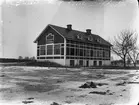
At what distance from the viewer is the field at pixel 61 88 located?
259 cm

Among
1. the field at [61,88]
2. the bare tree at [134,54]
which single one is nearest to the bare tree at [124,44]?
the bare tree at [134,54]

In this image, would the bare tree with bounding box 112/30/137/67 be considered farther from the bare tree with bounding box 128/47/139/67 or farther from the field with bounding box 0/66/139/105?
the field with bounding box 0/66/139/105

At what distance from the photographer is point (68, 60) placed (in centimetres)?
489

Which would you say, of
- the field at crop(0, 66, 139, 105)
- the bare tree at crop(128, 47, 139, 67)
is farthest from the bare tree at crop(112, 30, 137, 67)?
the field at crop(0, 66, 139, 105)

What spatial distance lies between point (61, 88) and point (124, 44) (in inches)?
59.7

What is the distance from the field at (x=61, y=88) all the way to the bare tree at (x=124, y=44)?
29cm

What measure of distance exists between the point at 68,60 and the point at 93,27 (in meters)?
1.96

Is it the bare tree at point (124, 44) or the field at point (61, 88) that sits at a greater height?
the bare tree at point (124, 44)

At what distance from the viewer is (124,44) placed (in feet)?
9.57

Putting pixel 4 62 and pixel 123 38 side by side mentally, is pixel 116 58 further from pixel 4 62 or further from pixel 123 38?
pixel 4 62

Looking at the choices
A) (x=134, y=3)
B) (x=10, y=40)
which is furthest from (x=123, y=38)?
(x=10, y=40)

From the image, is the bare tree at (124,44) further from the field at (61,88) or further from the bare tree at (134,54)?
the field at (61,88)

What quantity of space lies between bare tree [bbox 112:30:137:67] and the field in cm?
29

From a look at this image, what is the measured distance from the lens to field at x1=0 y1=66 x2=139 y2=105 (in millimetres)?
2588
